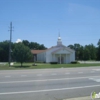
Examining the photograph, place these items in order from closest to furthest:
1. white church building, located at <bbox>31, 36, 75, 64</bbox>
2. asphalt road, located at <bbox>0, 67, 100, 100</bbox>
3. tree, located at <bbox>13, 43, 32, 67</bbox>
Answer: asphalt road, located at <bbox>0, 67, 100, 100</bbox> → tree, located at <bbox>13, 43, 32, 67</bbox> → white church building, located at <bbox>31, 36, 75, 64</bbox>

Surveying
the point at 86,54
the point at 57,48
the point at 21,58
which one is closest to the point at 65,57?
the point at 57,48

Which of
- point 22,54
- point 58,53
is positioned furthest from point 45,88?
point 58,53

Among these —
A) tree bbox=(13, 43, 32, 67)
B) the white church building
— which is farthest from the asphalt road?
the white church building

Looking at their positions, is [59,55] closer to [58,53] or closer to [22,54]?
[58,53]

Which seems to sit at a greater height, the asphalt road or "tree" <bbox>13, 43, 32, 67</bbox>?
"tree" <bbox>13, 43, 32, 67</bbox>

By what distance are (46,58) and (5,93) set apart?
60380 millimetres

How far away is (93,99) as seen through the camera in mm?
8141

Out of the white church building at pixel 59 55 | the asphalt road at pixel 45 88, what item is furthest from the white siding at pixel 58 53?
the asphalt road at pixel 45 88

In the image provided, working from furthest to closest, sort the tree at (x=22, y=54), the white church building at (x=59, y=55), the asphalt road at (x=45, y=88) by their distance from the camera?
the white church building at (x=59, y=55) → the tree at (x=22, y=54) → the asphalt road at (x=45, y=88)

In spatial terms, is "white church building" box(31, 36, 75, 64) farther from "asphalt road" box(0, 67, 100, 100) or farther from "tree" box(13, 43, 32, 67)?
"asphalt road" box(0, 67, 100, 100)

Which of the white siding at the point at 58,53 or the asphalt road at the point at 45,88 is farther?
the white siding at the point at 58,53

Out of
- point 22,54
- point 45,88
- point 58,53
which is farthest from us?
point 58,53

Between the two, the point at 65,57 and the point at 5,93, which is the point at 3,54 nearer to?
the point at 65,57

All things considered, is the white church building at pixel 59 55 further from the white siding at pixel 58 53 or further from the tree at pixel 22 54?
the tree at pixel 22 54
